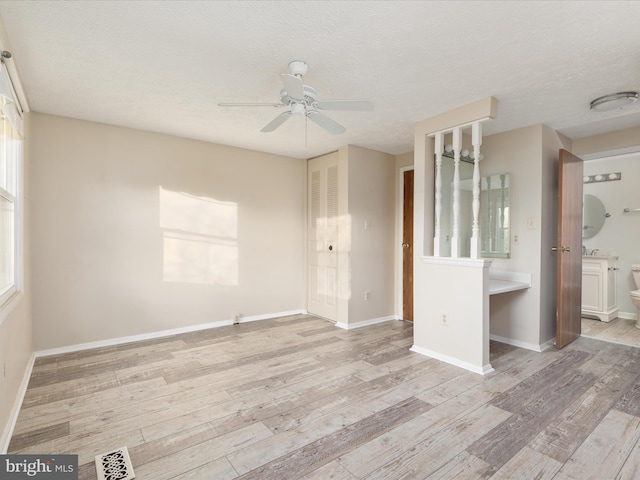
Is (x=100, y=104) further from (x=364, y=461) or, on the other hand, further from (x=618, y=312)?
(x=618, y=312)

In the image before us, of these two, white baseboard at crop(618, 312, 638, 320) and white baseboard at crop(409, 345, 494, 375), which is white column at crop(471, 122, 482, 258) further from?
white baseboard at crop(618, 312, 638, 320)

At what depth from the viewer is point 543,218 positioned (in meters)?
3.45

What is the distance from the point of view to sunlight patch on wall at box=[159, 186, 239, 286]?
12.9 ft

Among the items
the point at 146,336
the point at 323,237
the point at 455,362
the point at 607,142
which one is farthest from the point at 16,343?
the point at 607,142

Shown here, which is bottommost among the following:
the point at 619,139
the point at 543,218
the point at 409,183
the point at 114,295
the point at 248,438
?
the point at 248,438

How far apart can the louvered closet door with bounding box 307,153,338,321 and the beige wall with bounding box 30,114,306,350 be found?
247 millimetres

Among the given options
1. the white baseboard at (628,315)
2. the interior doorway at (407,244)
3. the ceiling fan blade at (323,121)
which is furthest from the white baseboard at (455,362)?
the white baseboard at (628,315)

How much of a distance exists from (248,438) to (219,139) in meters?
3.26

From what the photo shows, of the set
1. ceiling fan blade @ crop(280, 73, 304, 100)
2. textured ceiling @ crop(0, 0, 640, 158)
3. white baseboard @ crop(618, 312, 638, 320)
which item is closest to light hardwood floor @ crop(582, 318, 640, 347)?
white baseboard @ crop(618, 312, 638, 320)

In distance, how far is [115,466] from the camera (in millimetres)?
1714

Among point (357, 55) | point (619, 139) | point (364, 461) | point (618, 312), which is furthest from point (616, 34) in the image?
point (618, 312)

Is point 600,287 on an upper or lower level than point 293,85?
lower

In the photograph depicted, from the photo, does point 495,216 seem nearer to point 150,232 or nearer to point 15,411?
point 150,232

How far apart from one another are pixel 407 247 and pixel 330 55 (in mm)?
3066
